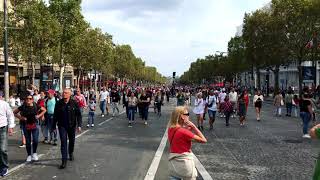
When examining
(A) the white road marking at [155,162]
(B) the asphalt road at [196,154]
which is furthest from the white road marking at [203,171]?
(A) the white road marking at [155,162]

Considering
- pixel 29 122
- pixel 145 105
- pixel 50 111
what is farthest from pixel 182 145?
pixel 145 105

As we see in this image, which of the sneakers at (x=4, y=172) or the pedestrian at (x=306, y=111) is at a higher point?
the pedestrian at (x=306, y=111)

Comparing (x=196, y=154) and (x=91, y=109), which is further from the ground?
(x=91, y=109)

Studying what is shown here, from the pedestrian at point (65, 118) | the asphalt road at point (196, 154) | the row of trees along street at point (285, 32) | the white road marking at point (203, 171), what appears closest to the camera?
the white road marking at point (203, 171)

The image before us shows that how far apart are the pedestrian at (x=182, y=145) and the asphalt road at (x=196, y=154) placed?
3540mm

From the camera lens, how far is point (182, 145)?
253 inches

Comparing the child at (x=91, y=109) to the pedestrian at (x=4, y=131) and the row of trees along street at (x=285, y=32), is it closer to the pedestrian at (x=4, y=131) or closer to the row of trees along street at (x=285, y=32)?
the pedestrian at (x=4, y=131)

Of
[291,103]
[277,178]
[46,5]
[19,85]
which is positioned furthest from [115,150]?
[19,85]

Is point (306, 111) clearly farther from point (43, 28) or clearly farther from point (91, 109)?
point (43, 28)

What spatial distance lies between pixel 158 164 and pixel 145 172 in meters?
1.11

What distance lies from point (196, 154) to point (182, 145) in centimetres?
714

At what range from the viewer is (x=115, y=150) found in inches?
563

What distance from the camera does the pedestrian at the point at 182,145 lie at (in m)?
6.34

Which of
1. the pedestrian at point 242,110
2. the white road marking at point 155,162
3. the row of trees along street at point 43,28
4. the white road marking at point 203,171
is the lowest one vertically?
the white road marking at point 203,171
